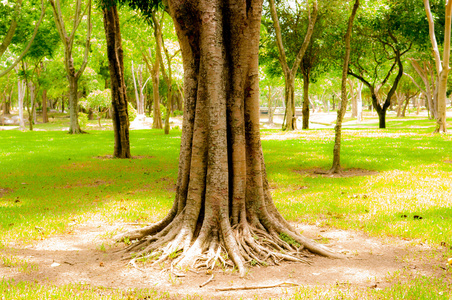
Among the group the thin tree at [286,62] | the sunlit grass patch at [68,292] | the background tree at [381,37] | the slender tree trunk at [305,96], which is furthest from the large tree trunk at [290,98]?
the sunlit grass patch at [68,292]

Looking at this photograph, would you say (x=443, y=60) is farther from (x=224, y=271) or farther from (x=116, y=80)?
(x=224, y=271)

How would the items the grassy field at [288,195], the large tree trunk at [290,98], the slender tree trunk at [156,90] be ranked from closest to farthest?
1. the grassy field at [288,195]
2. the large tree trunk at [290,98]
3. the slender tree trunk at [156,90]

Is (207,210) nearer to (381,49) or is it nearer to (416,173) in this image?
(416,173)

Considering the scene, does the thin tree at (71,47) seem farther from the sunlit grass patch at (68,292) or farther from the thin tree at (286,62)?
the sunlit grass patch at (68,292)

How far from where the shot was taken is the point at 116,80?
14141 millimetres

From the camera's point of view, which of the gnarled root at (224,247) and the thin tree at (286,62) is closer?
the gnarled root at (224,247)

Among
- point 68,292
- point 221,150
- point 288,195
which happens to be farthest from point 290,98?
point 68,292

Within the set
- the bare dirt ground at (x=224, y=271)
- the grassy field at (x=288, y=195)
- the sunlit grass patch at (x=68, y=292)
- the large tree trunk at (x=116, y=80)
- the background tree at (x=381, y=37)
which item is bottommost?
the bare dirt ground at (x=224, y=271)

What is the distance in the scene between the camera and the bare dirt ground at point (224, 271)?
4.12 metres

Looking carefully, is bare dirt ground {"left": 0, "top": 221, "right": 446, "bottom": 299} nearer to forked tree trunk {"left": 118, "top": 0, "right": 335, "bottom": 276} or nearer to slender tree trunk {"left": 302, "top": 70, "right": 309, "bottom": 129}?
forked tree trunk {"left": 118, "top": 0, "right": 335, "bottom": 276}

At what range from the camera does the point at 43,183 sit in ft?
34.2

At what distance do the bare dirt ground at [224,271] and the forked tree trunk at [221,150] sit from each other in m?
0.36

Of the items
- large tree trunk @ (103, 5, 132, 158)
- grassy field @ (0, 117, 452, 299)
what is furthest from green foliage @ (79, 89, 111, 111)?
large tree trunk @ (103, 5, 132, 158)

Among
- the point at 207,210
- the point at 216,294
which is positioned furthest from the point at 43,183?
the point at 216,294
